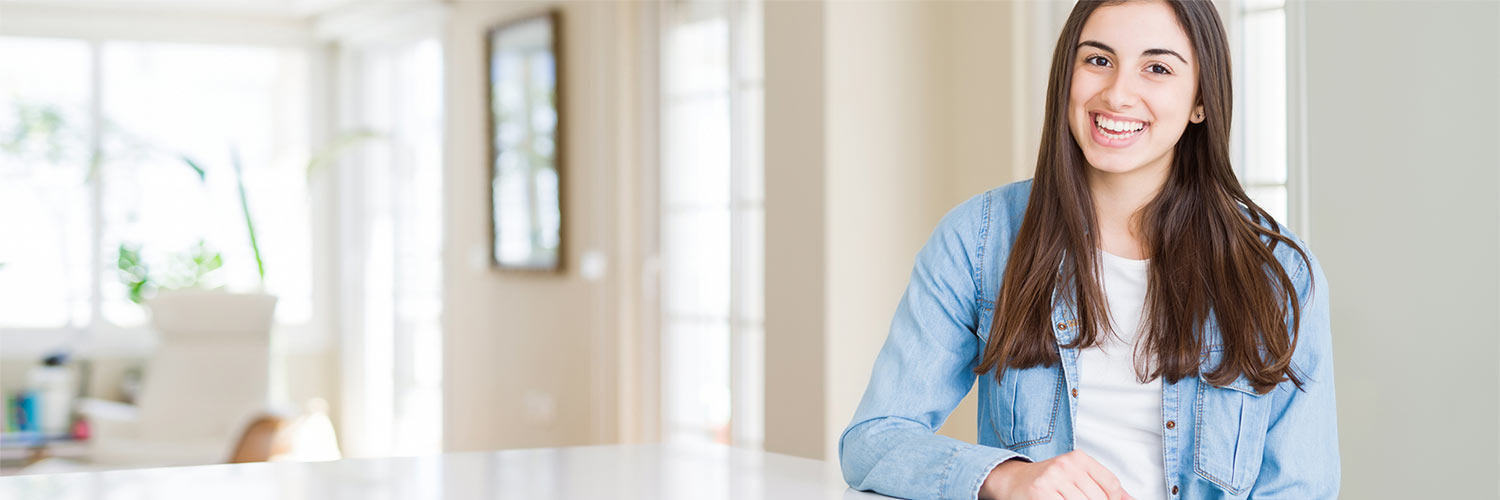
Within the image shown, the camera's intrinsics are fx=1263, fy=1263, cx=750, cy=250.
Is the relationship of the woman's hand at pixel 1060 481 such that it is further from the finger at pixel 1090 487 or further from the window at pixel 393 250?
the window at pixel 393 250

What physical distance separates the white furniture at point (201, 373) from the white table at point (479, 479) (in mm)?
3746

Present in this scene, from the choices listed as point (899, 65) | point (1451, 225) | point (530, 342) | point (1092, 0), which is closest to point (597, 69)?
point (530, 342)

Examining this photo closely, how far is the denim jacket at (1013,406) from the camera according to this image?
1119 millimetres

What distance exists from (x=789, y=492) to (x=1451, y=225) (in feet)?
4.22

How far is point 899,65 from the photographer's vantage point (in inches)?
112

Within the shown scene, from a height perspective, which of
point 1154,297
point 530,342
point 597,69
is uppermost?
point 597,69

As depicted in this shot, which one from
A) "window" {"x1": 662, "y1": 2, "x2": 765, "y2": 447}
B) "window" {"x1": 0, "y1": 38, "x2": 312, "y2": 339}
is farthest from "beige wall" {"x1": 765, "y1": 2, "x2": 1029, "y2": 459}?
"window" {"x1": 0, "y1": 38, "x2": 312, "y2": 339}

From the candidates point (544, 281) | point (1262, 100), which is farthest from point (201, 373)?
point (1262, 100)

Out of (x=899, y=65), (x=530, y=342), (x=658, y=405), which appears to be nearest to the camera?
(x=899, y=65)

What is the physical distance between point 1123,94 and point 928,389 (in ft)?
1.07

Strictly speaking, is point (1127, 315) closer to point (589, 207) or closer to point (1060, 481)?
point (1060, 481)

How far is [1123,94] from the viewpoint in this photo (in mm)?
1157

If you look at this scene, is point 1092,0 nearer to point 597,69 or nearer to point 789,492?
point 789,492

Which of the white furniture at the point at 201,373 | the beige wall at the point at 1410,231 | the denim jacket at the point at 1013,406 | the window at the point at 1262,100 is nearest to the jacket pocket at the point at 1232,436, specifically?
the denim jacket at the point at 1013,406
